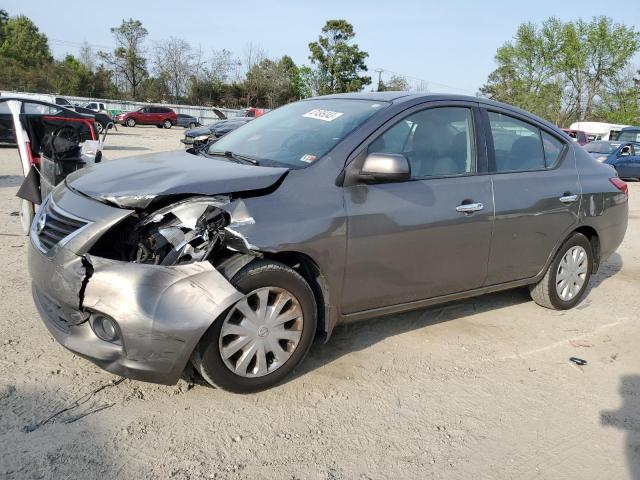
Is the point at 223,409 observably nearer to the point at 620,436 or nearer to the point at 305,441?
the point at 305,441

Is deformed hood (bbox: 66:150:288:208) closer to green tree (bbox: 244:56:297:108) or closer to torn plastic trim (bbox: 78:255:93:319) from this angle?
torn plastic trim (bbox: 78:255:93:319)

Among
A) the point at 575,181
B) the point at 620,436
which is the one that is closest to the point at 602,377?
the point at 620,436

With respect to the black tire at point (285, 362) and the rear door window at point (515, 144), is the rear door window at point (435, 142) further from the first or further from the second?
the black tire at point (285, 362)

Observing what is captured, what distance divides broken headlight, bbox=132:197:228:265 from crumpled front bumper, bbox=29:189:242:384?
0.17 m

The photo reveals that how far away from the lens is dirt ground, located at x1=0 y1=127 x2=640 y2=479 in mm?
2652

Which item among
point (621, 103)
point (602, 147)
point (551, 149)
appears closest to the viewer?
point (551, 149)

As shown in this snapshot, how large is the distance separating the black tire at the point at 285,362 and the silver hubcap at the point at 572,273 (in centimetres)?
266

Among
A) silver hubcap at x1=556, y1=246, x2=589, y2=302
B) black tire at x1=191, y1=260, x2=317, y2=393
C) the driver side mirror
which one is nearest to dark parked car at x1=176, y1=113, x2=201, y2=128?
silver hubcap at x1=556, y1=246, x2=589, y2=302

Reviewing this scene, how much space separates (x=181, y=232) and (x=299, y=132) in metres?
1.27

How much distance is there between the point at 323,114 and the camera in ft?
13.3

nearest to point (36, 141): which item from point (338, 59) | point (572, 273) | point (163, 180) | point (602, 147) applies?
point (163, 180)

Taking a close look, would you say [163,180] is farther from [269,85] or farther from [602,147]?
[269,85]

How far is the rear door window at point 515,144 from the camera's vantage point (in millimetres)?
4324

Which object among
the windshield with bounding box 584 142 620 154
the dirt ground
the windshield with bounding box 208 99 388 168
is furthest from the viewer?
the windshield with bounding box 584 142 620 154
